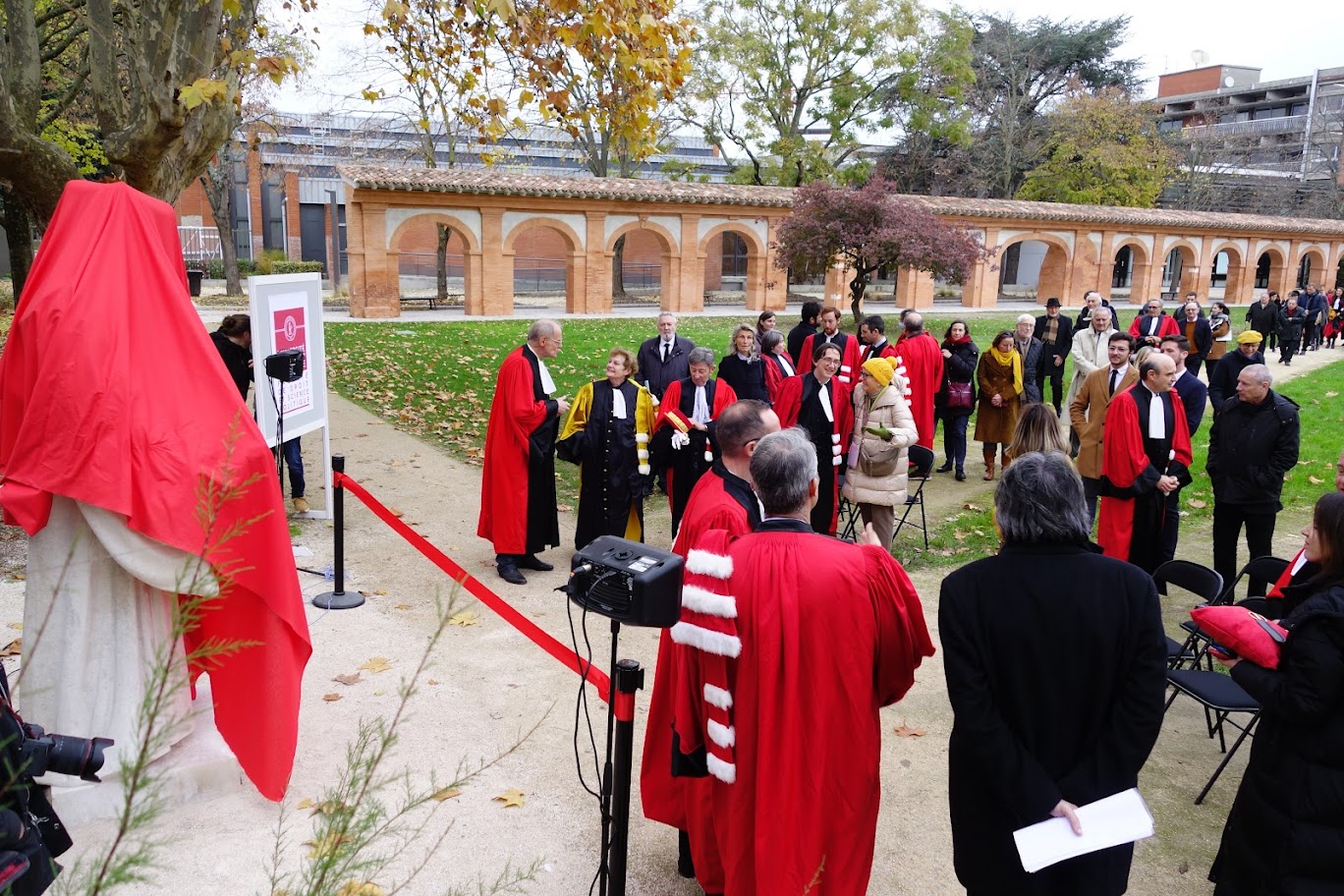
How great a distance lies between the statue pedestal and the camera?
4.07 m

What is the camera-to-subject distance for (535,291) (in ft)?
129

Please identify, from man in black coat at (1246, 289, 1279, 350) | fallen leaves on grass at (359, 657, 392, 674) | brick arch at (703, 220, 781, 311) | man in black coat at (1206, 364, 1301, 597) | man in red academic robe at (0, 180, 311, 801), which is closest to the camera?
man in red academic robe at (0, 180, 311, 801)

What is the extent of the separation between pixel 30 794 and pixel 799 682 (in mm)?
2157

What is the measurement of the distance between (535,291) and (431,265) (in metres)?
6.69

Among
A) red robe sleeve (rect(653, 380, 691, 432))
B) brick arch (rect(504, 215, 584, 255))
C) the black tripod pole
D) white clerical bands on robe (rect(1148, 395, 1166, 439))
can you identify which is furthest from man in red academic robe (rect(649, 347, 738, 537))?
brick arch (rect(504, 215, 584, 255))

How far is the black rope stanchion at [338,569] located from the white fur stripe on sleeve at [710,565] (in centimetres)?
405

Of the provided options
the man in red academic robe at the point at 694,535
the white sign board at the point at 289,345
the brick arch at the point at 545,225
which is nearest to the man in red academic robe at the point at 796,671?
the man in red academic robe at the point at 694,535

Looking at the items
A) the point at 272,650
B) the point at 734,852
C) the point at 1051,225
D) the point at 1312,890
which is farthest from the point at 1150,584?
the point at 1051,225

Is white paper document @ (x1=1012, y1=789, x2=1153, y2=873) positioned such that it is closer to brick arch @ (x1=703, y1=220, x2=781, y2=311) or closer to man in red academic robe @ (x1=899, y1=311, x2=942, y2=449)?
man in red academic robe @ (x1=899, y1=311, x2=942, y2=449)

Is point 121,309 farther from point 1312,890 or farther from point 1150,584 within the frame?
point 1312,890

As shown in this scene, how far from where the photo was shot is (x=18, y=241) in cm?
1513

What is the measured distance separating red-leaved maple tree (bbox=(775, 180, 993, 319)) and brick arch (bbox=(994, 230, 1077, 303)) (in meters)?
12.1

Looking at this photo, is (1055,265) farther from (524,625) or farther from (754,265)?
(524,625)

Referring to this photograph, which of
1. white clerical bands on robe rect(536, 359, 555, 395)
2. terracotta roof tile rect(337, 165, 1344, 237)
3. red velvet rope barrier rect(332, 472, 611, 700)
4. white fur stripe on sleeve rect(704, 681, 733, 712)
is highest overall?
terracotta roof tile rect(337, 165, 1344, 237)
